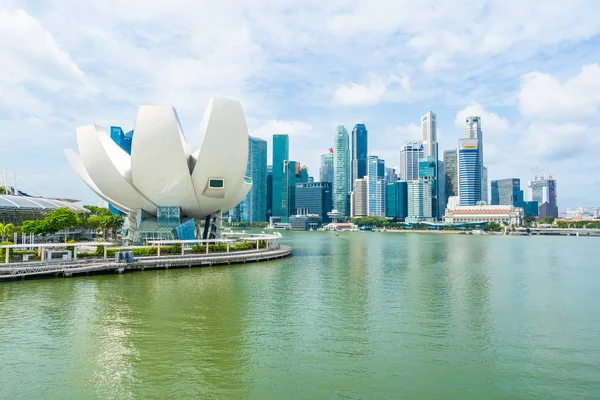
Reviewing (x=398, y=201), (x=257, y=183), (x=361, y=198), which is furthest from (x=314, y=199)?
(x=398, y=201)

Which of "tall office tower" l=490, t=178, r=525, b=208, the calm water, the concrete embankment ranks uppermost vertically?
"tall office tower" l=490, t=178, r=525, b=208

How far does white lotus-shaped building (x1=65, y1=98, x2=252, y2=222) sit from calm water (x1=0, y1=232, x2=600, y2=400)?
11201mm

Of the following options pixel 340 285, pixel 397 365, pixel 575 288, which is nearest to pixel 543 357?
pixel 397 365

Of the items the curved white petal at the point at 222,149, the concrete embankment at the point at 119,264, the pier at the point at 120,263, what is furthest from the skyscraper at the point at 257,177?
the concrete embankment at the point at 119,264

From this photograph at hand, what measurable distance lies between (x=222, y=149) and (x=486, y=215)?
382 ft

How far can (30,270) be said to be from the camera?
21844 mm

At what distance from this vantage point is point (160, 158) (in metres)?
30.6

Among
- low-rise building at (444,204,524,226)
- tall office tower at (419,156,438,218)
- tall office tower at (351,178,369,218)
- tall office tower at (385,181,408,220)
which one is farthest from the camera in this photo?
tall office tower at (351,178,369,218)

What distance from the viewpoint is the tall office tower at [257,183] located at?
7042 inches

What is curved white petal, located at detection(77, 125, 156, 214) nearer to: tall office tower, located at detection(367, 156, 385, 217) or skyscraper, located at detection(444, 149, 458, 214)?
tall office tower, located at detection(367, 156, 385, 217)

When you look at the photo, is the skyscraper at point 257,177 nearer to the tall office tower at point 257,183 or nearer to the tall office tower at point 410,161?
the tall office tower at point 257,183

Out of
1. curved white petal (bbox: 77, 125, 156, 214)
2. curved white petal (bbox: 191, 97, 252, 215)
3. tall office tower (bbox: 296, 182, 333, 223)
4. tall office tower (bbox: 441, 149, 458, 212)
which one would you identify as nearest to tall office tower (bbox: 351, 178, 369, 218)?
tall office tower (bbox: 296, 182, 333, 223)

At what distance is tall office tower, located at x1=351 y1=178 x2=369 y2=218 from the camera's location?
173750 mm

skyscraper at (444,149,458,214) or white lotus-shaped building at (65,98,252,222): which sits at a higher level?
skyscraper at (444,149,458,214)
